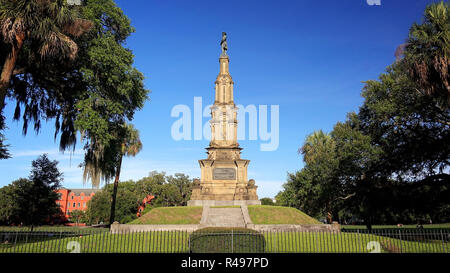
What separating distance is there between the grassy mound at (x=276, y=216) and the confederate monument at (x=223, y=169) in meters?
3.24

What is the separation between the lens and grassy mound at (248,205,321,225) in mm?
24188

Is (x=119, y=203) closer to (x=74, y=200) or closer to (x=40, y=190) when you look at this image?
(x=40, y=190)

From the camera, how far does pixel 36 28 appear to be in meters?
14.3

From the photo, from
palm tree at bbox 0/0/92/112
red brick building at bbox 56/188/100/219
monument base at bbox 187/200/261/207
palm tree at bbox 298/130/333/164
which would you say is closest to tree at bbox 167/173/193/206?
palm tree at bbox 298/130/333/164

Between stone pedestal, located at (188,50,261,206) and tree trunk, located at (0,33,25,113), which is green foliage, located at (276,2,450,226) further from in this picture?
tree trunk, located at (0,33,25,113)

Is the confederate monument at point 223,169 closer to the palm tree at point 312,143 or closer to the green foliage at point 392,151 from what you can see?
the green foliage at point 392,151

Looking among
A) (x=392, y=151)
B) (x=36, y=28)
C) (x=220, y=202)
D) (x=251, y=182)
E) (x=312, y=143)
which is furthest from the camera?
(x=312, y=143)

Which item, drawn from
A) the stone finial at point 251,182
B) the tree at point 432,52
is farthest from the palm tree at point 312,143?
the tree at point 432,52

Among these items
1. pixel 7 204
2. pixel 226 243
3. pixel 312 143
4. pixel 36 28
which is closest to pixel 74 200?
pixel 7 204

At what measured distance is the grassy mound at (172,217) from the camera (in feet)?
79.3

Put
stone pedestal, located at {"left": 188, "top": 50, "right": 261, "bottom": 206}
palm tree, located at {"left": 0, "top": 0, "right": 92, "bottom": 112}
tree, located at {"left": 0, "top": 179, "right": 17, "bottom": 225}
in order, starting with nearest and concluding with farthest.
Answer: palm tree, located at {"left": 0, "top": 0, "right": 92, "bottom": 112} → stone pedestal, located at {"left": 188, "top": 50, "right": 261, "bottom": 206} → tree, located at {"left": 0, "top": 179, "right": 17, "bottom": 225}

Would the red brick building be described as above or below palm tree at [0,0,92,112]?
below
